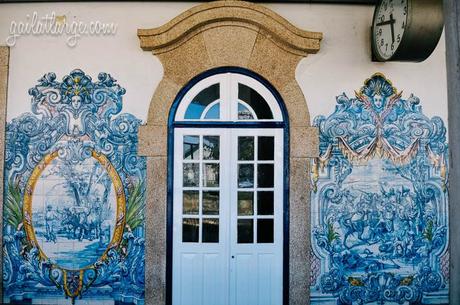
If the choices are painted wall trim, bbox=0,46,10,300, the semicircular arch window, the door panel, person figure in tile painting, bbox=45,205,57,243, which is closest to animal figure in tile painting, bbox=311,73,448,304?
the door panel

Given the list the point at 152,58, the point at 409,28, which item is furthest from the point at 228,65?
the point at 409,28

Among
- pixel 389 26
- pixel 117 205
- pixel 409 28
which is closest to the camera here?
pixel 409 28

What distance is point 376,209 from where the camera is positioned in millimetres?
4941

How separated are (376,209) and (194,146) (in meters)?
2.31

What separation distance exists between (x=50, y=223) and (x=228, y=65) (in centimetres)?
286

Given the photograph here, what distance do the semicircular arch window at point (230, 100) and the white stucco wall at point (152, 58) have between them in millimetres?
A: 445

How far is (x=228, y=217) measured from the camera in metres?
4.92

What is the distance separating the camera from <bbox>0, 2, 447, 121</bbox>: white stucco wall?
16.3ft

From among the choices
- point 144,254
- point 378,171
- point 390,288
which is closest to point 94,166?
point 144,254

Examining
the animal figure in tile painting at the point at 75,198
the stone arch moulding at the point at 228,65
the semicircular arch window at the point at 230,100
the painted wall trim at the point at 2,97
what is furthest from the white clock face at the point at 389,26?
the painted wall trim at the point at 2,97

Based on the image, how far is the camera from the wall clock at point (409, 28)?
13.2 ft

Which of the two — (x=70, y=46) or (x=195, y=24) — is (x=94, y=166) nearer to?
(x=70, y=46)

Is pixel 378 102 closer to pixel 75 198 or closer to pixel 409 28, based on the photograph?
pixel 409 28

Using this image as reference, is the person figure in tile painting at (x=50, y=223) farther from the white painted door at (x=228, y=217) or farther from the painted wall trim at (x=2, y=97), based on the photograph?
the white painted door at (x=228, y=217)
